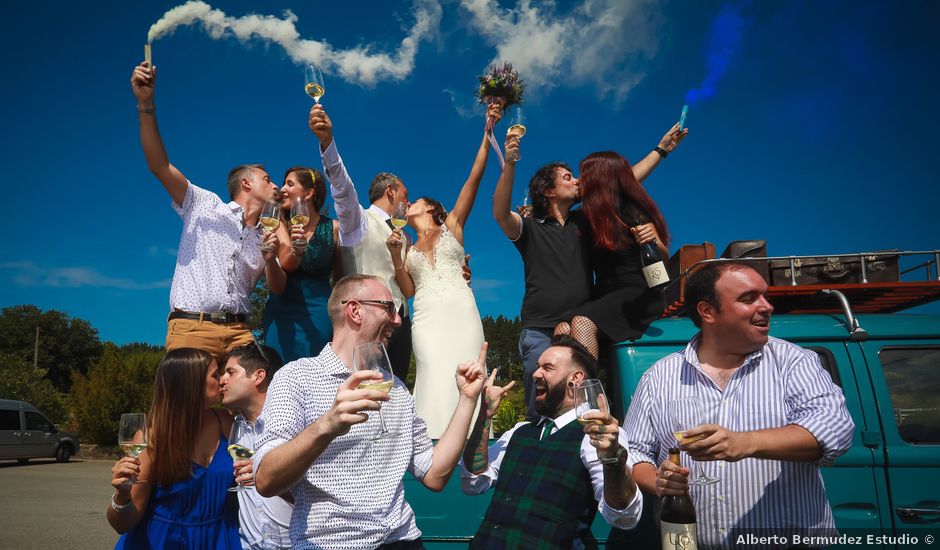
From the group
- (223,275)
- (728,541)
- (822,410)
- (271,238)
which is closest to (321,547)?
(728,541)

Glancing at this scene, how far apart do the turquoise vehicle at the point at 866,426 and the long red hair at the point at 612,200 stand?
869 mm

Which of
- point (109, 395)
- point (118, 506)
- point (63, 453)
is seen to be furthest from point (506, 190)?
point (63, 453)

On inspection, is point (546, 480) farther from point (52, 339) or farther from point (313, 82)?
point (52, 339)

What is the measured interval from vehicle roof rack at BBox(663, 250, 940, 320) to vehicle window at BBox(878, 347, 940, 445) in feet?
1.40

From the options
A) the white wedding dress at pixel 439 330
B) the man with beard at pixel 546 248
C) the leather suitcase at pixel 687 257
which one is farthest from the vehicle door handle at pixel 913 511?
the white wedding dress at pixel 439 330

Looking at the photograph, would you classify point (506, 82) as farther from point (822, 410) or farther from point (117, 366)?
point (117, 366)

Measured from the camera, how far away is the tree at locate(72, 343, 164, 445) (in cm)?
2367

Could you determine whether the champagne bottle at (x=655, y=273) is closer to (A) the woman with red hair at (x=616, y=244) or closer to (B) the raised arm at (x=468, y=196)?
(A) the woman with red hair at (x=616, y=244)

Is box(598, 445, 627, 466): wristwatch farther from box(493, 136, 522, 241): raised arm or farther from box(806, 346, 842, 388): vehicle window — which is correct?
box(493, 136, 522, 241): raised arm

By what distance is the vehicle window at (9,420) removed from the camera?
20.3 meters

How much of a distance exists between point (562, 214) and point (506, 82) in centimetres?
114

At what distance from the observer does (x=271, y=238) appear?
3982mm

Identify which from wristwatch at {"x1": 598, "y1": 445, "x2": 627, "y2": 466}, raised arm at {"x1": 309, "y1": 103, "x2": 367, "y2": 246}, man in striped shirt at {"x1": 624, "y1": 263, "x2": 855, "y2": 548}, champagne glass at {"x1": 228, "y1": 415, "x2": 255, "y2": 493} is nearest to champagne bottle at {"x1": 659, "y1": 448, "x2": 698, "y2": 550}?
man in striped shirt at {"x1": 624, "y1": 263, "x2": 855, "y2": 548}

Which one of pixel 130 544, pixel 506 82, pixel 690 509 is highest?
pixel 506 82
